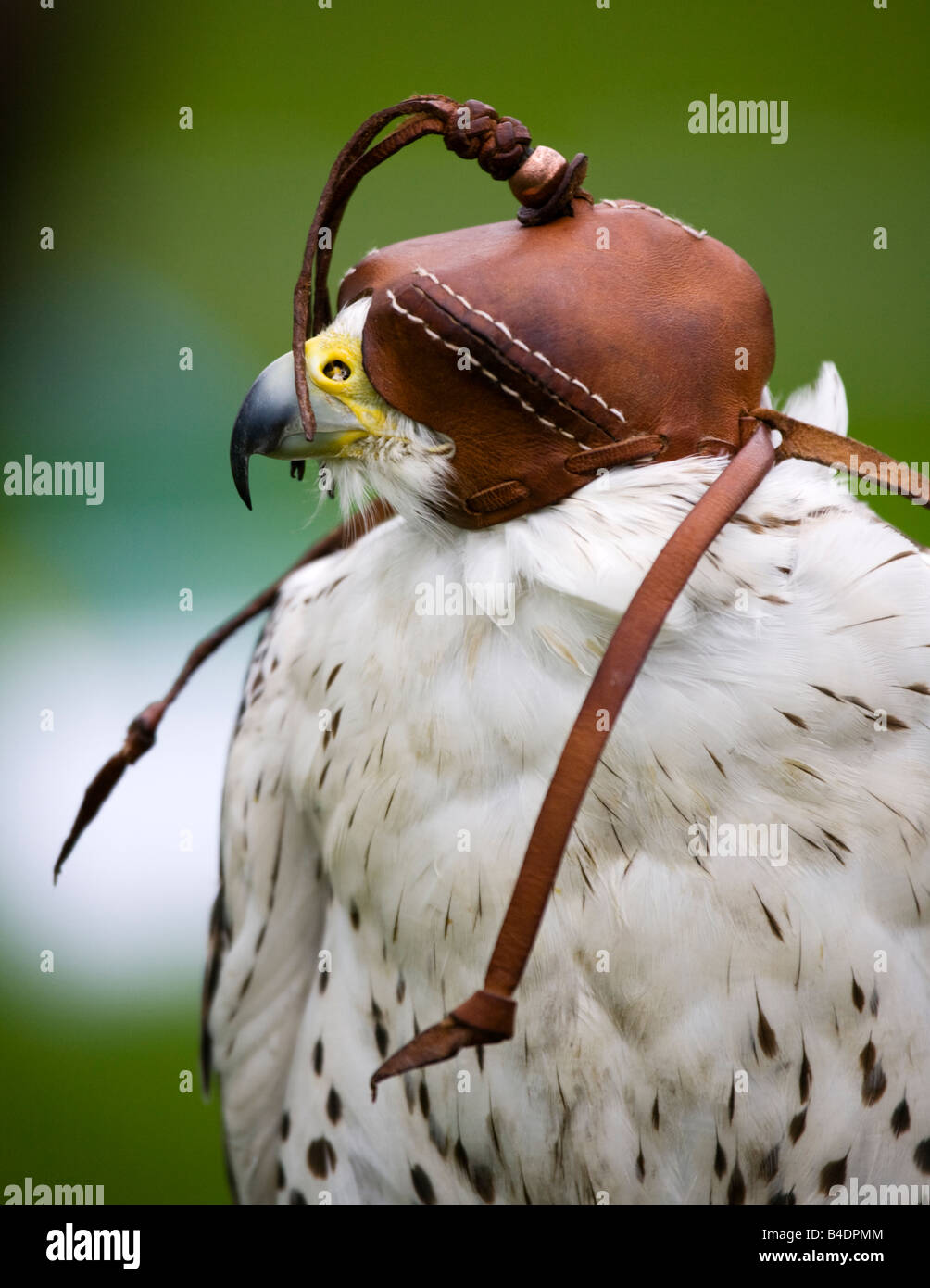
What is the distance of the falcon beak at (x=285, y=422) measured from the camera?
3.64 ft

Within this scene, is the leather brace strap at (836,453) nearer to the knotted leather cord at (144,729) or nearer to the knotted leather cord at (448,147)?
the knotted leather cord at (448,147)

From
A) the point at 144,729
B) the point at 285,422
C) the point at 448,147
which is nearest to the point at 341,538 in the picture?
the point at 144,729

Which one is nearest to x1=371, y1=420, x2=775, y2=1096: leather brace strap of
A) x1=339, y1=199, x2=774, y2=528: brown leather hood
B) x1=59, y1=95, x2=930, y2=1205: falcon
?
x1=59, y1=95, x2=930, y2=1205: falcon

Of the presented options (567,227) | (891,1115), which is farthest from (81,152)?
(891,1115)

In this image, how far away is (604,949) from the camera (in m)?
1.16

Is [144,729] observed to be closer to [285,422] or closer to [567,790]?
[285,422]

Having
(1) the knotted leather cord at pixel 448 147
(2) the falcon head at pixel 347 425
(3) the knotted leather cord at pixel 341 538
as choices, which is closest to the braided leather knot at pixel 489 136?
(1) the knotted leather cord at pixel 448 147

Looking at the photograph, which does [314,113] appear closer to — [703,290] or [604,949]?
[703,290]

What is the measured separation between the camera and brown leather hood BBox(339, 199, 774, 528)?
1.03 meters

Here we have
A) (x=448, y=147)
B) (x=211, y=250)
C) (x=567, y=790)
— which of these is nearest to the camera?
(x=567, y=790)

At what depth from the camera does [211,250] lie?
2.76 meters

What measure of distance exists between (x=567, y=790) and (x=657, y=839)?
0.21 metres

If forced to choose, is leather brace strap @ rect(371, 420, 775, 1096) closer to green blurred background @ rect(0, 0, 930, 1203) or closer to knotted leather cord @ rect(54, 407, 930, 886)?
knotted leather cord @ rect(54, 407, 930, 886)

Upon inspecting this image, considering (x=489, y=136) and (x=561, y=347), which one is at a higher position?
(x=489, y=136)
